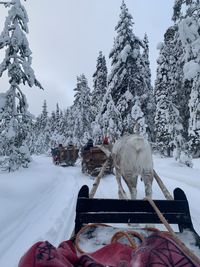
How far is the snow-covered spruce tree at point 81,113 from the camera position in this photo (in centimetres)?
4328

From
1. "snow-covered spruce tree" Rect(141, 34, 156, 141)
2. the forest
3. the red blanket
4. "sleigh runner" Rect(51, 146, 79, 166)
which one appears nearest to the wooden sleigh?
the red blanket

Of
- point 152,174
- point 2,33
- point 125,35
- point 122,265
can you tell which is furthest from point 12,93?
point 122,265

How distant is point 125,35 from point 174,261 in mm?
23776

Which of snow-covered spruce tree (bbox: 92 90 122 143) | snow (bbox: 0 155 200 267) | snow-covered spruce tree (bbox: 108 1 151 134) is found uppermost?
snow-covered spruce tree (bbox: 108 1 151 134)

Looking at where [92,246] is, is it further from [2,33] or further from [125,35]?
[125,35]

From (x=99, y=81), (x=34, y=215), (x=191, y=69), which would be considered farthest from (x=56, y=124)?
(x=34, y=215)

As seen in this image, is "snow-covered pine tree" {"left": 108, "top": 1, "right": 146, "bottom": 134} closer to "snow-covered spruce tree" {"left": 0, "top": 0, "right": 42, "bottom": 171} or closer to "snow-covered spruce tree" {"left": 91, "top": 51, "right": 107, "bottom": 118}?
"snow-covered spruce tree" {"left": 0, "top": 0, "right": 42, "bottom": 171}

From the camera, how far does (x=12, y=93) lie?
1848 centimetres

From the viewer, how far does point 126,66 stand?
24156 millimetres

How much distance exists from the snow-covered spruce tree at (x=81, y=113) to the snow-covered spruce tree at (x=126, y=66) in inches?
734

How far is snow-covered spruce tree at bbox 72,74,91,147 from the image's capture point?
4328 centimetres

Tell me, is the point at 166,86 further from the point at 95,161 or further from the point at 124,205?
the point at 124,205

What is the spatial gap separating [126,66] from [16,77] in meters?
9.38

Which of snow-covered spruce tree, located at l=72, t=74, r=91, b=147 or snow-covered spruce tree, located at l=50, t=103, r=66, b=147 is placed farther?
snow-covered spruce tree, located at l=50, t=103, r=66, b=147
